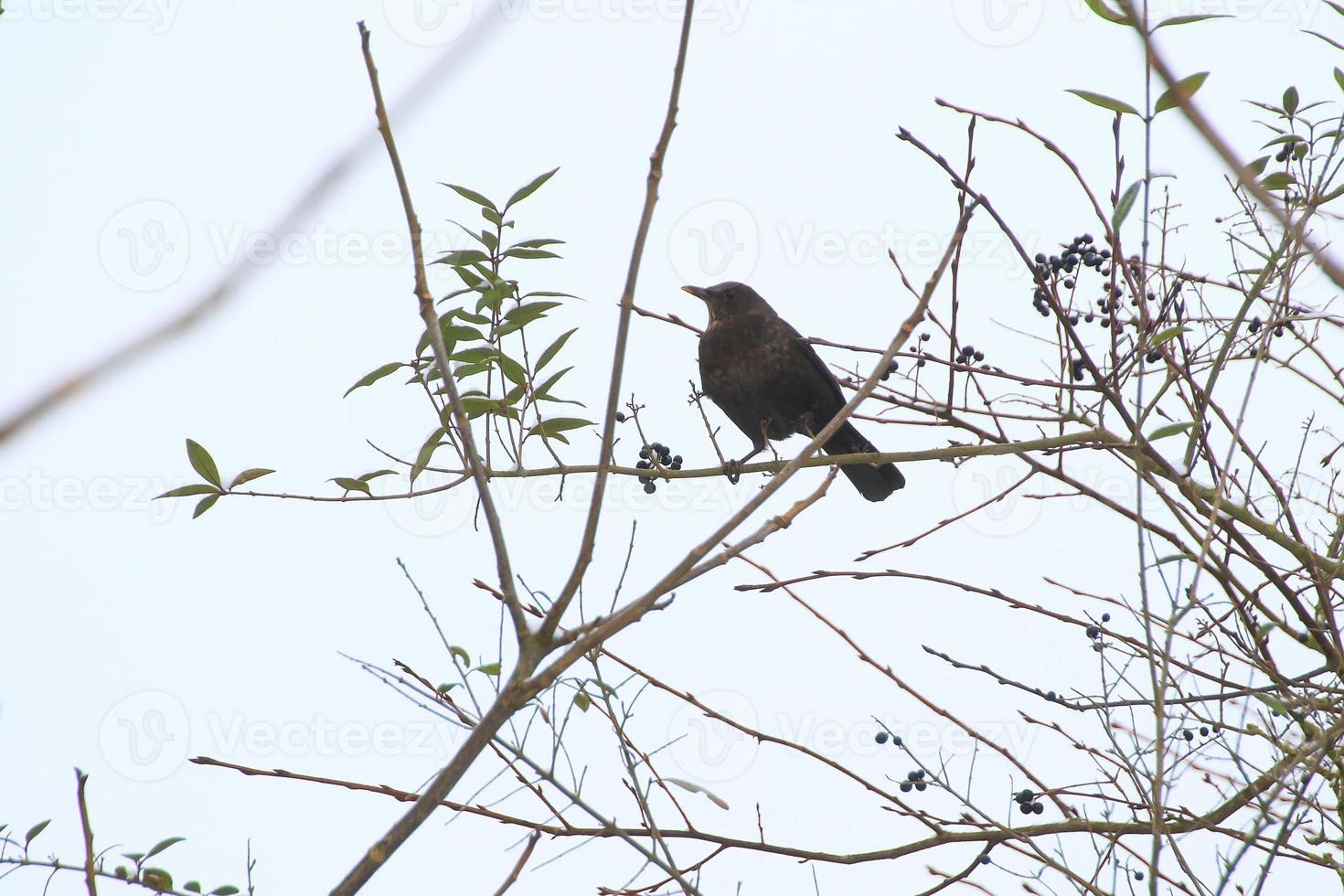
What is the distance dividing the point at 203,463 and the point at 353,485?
38 cm

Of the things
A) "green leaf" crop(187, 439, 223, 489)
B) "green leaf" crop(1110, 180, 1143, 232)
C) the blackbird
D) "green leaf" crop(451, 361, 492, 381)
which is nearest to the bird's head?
the blackbird

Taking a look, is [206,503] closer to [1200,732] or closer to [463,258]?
[463,258]

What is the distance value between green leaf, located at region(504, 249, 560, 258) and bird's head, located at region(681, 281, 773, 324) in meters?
2.70

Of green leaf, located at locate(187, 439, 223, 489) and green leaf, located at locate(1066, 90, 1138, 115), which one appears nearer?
green leaf, located at locate(1066, 90, 1138, 115)

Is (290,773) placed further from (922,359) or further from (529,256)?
(922,359)

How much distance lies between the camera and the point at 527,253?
9.93ft

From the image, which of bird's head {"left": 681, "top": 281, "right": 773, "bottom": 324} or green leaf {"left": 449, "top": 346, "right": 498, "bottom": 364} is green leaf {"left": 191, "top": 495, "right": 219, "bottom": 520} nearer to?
green leaf {"left": 449, "top": 346, "right": 498, "bottom": 364}

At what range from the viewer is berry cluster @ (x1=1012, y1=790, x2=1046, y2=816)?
3047 mm

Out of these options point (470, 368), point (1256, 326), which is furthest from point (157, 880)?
point (1256, 326)

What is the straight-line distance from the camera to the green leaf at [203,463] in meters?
2.94

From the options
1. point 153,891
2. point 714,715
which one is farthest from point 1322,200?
point 153,891

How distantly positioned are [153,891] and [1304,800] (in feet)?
7.17

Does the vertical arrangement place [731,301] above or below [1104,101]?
above

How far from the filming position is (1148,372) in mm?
3256
